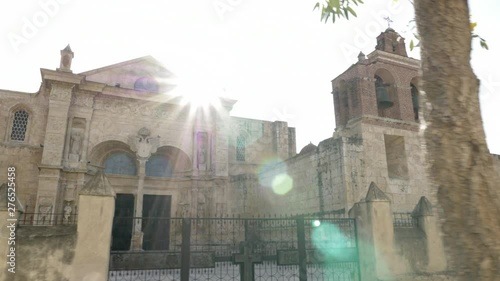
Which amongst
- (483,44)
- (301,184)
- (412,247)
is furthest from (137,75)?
(483,44)

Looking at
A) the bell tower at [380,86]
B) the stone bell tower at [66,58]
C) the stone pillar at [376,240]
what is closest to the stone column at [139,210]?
the stone bell tower at [66,58]

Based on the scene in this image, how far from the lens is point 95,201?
21.6 ft

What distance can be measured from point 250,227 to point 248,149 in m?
8.31

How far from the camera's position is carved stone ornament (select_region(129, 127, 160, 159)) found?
17756mm

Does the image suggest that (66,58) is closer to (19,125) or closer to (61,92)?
(61,92)

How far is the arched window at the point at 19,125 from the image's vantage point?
17344 mm

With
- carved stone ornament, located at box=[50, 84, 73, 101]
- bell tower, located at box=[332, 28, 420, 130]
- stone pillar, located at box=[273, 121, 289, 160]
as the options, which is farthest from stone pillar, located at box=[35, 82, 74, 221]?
stone pillar, located at box=[273, 121, 289, 160]

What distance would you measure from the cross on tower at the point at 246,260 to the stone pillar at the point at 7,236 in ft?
13.5

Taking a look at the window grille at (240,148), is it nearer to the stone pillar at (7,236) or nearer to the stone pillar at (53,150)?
the stone pillar at (53,150)

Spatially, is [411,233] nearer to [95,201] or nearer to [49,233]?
[95,201]

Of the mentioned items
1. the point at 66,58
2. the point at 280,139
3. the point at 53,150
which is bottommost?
the point at 53,150

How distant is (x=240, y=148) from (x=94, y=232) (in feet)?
57.6

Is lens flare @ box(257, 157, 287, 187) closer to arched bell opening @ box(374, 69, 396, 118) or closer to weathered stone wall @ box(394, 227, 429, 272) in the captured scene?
arched bell opening @ box(374, 69, 396, 118)

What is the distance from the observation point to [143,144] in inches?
703
